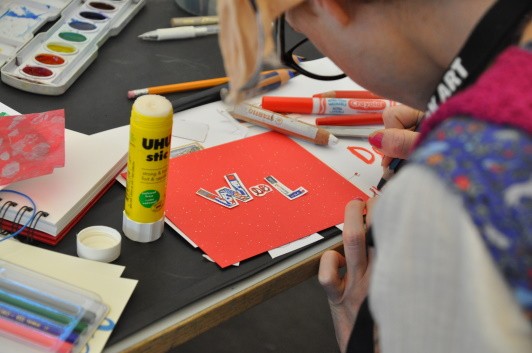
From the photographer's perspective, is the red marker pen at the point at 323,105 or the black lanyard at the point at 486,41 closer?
the black lanyard at the point at 486,41

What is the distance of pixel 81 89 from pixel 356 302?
1.83ft

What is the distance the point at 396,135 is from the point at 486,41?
1.41 feet

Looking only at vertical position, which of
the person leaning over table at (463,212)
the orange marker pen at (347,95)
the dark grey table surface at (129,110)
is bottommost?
the dark grey table surface at (129,110)

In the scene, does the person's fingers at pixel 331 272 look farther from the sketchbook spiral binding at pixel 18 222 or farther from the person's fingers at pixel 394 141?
the sketchbook spiral binding at pixel 18 222

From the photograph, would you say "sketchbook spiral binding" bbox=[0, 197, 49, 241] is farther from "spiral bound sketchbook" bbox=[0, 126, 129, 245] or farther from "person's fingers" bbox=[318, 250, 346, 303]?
"person's fingers" bbox=[318, 250, 346, 303]

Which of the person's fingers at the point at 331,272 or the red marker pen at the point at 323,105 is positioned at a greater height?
the red marker pen at the point at 323,105

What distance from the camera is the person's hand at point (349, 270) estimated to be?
88cm

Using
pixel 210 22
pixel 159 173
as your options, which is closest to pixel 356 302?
pixel 159 173

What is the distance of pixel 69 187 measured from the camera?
88cm

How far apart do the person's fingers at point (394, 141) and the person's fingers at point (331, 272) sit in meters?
0.19

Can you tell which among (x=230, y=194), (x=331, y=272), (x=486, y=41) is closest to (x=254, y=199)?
(x=230, y=194)

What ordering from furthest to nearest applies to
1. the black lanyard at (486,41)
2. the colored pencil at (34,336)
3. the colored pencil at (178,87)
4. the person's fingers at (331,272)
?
the colored pencil at (178,87) → the person's fingers at (331,272) → the colored pencil at (34,336) → the black lanyard at (486,41)

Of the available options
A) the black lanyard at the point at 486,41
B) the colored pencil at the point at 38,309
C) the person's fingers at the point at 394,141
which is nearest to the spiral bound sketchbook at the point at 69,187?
the colored pencil at the point at 38,309

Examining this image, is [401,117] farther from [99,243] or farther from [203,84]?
[99,243]
